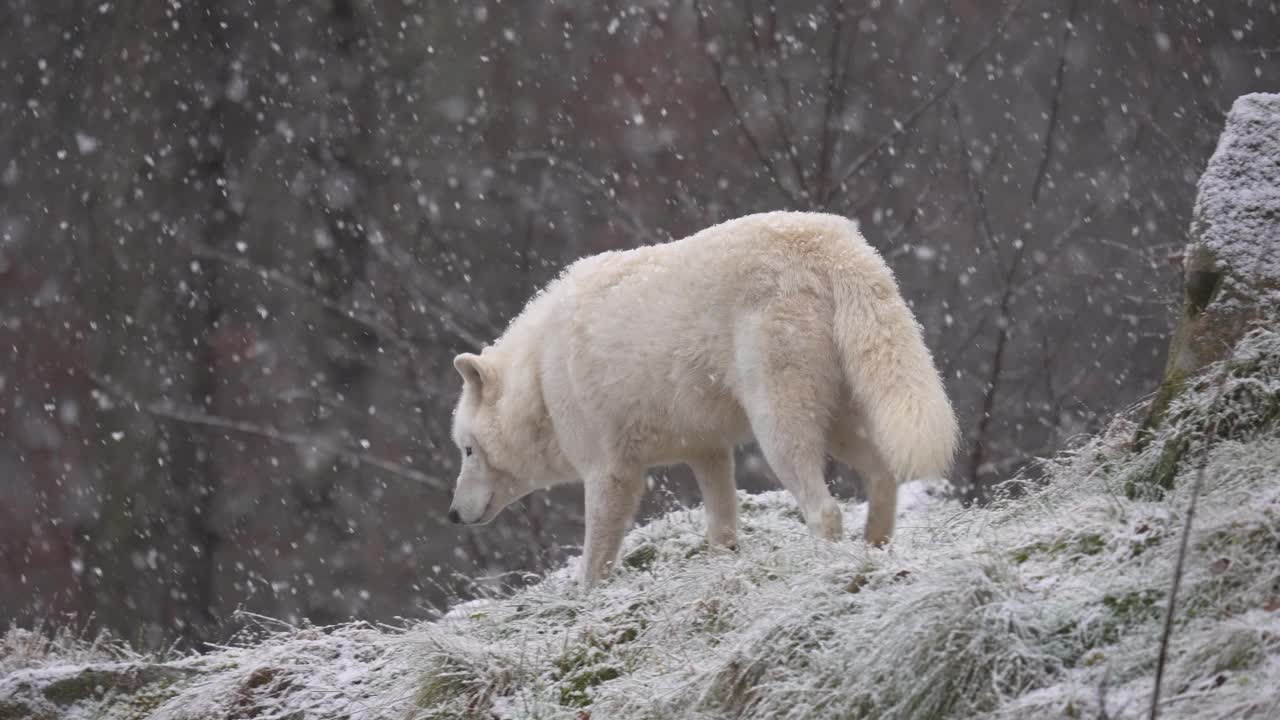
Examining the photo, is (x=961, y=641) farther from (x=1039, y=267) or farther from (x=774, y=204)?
(x=774, y=204)

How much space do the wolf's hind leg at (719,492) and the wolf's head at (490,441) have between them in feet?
2.84

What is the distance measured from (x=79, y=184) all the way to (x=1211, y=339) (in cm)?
1582

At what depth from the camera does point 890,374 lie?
421cm

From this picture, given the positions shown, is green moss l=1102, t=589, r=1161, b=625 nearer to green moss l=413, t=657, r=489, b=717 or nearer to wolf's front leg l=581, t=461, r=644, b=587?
green moss l=413, t=657, r=489, b=717

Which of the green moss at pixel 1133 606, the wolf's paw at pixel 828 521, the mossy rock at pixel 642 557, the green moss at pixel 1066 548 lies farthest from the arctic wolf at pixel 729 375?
the green moss at pixel 1133 606

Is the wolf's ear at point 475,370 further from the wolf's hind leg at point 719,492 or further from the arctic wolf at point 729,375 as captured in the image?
the wolf's hind leg at point 719,492

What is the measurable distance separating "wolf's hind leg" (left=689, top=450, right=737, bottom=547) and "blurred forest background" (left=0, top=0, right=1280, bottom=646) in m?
6.87

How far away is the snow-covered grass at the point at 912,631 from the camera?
2.66 meters

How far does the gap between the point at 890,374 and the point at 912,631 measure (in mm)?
1495

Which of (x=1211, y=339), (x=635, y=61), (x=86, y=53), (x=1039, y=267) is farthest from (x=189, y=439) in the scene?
(x=1211, y=339)

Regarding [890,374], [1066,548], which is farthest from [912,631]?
[890,374]

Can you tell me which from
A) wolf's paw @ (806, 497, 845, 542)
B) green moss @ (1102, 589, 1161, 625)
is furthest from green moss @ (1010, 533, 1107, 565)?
wolf's paw @ (806, 497, 845, 542)

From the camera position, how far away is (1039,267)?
10008 millimetres

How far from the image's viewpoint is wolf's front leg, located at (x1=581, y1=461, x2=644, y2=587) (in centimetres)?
508
